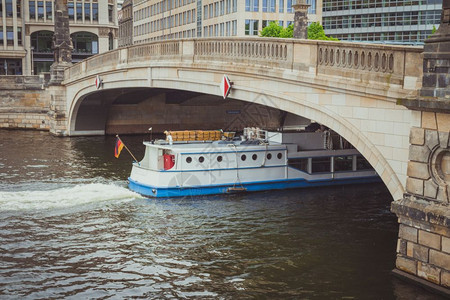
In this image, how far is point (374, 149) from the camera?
1675 cm

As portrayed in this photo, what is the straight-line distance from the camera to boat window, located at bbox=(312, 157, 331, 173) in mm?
29094

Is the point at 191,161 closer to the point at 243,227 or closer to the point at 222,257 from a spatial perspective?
the point at 243,227

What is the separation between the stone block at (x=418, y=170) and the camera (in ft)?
46.9

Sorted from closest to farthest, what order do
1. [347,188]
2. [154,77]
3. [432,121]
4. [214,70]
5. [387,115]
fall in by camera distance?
[432,121]
[387,115]
[214,70]
[347,188]
[154,77]

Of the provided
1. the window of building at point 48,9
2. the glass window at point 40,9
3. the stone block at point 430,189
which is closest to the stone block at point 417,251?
the stone block at point 430,189

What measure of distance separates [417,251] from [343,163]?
15344 millimetres

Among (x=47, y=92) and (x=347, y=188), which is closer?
(x=347, y=188)

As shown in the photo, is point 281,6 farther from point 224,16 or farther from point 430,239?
point 430,239

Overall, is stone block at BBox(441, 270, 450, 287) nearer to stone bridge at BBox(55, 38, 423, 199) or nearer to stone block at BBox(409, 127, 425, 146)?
stone bridge at BBox(55, 38, 423, 199)

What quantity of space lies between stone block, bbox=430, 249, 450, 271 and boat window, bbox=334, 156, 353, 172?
1552 centimetres

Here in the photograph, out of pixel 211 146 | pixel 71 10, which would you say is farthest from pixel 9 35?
pixel 211 146

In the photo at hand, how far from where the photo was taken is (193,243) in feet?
63.7

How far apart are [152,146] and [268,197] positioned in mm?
4985

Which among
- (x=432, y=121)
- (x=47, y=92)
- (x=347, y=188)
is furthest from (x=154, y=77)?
(x=47, y=92)
